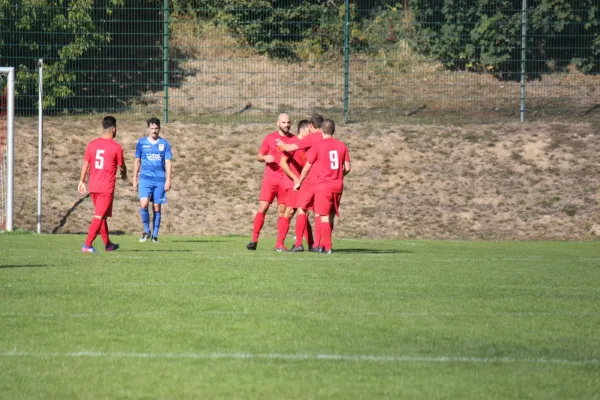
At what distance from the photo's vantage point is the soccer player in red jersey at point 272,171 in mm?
16375

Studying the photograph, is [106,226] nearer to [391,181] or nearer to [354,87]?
[391,181]

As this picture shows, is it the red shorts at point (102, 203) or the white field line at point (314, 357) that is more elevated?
the red shorts at point (102, 203)

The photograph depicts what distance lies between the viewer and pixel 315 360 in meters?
6.76

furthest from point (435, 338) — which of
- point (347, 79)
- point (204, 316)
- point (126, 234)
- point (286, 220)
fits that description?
point (347, 79)

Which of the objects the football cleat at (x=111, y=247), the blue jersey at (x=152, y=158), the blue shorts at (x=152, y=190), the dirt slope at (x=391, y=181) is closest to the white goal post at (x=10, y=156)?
the dirt slope at (x=391, y=181)

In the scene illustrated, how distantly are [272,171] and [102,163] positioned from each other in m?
2.76

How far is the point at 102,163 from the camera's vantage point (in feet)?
49.9

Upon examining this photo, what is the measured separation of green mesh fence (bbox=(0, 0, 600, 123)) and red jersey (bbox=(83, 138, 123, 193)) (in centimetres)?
1253

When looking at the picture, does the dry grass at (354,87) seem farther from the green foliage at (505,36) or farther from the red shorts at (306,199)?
the red shorts at (306,199)

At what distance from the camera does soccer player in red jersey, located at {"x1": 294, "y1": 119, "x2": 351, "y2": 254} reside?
15.2 meters

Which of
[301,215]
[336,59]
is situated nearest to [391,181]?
[336,59]

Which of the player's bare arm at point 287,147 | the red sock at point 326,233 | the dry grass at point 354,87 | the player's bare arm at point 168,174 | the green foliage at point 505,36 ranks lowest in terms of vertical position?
the red sock at point 326,233

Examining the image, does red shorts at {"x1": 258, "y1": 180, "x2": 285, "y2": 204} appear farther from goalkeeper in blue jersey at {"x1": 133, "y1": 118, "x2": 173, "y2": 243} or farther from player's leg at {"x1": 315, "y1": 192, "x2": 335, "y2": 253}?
goalkeeper in blue jersey at {"x1": 133, "y1": 118, "x2": 173, "y2": 243}

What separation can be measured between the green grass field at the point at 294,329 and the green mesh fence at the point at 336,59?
1452 cm
